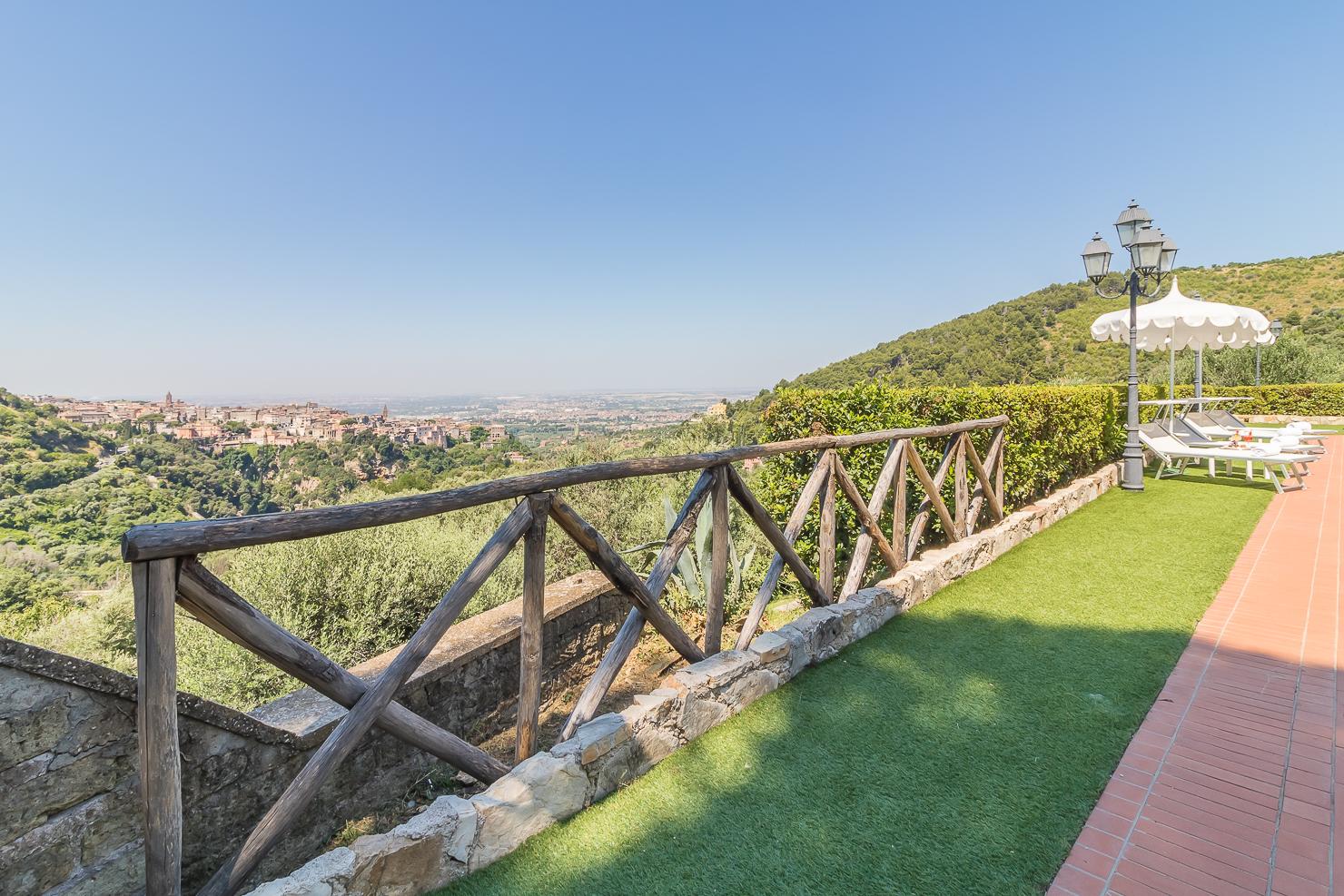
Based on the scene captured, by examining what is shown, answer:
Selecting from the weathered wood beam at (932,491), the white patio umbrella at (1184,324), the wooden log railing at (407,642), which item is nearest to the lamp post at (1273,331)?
the white patio umbrella at (1184,324)

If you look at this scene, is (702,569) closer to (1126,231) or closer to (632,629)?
(632,629)

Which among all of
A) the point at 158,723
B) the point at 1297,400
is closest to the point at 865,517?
the point at 158,723

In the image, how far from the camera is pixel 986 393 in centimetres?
625

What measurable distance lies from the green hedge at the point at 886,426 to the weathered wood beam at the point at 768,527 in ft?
5.73

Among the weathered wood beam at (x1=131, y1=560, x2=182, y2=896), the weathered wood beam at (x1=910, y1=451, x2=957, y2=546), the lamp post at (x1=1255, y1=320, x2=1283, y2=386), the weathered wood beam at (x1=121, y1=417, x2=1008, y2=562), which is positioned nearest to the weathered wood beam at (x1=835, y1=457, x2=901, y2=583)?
the weathered wood beam at (x1=910, y1=451, x2=957, y2=546)

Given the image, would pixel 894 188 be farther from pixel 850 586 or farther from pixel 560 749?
pixel 560 749

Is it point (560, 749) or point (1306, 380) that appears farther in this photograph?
point (1306, 380)

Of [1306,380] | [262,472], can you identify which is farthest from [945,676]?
[1306,380]

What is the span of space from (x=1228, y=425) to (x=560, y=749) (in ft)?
52.1

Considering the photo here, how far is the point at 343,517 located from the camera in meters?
1.71

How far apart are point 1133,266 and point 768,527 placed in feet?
27.1

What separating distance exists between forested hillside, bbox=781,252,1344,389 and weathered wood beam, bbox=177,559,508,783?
82.8 ft

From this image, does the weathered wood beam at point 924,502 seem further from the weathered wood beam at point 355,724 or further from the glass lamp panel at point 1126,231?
the glass lamp panel at point 1126,231

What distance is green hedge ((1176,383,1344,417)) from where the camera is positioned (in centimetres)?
1873
